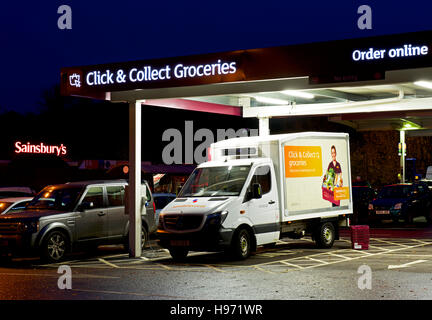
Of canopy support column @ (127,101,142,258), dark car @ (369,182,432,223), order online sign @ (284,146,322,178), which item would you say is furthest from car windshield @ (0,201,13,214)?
dark car @ (369,182,432,223)

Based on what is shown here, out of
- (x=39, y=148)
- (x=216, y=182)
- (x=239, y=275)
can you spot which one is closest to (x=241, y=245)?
(x=216, y=182)

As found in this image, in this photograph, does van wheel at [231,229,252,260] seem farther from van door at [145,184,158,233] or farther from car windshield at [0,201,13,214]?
car windshield at [0,201,13,214]

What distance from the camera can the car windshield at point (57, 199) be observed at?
53.2 ft

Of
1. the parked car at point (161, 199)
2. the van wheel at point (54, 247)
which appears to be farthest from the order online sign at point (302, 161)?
the parked car at point (161, 199)

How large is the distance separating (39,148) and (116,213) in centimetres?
→ 1976

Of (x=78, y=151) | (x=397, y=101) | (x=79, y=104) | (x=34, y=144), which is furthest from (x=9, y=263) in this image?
(x=79, y=104)

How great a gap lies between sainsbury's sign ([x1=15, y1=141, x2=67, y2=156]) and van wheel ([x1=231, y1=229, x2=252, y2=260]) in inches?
876

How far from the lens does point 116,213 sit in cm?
1702

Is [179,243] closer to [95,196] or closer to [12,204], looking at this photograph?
[95,196]

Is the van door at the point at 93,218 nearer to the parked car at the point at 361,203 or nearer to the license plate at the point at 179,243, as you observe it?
the license plate at the point at 179,243

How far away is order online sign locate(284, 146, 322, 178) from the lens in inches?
642

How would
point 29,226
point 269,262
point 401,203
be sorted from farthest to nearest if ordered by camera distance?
point 401,203, point 29,226, point 269,262

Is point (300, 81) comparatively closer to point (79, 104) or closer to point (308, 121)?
point (308, 121)

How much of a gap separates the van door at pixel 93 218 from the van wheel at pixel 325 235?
5526mm
